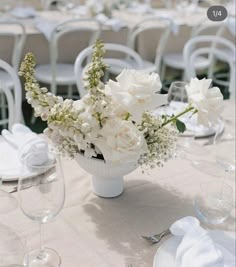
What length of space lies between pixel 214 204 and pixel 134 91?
0.37 meters

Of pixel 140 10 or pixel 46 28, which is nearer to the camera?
pixel 46 28

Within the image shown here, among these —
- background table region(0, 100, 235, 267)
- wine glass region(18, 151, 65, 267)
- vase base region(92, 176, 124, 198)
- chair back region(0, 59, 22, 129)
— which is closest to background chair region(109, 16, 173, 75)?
chair back region(0, 59, 22, 129)

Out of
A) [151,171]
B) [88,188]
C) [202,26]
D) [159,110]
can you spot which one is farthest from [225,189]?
[202,26]

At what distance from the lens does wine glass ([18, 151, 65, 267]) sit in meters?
0.78

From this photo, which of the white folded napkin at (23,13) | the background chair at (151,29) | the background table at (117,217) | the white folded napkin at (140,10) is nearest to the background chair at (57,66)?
the background chair at (151,29)

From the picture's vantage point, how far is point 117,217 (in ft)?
3.22

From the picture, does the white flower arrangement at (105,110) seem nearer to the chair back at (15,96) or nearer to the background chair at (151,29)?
the chair back at (15,96)

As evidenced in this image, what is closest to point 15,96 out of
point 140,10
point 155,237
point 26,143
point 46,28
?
point 26,143

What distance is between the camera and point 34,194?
0.80 metres

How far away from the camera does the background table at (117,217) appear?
86 centimetres

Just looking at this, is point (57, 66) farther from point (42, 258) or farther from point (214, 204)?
point (42, 258)

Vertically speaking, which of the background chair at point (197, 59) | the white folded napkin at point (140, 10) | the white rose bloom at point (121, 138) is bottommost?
the background chair at point (197, 59)

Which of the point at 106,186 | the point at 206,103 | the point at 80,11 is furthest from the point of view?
the point at 80,11

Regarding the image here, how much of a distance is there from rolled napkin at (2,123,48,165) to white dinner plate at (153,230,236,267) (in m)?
0.37
